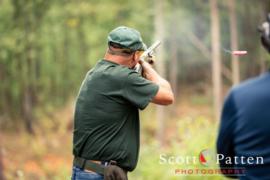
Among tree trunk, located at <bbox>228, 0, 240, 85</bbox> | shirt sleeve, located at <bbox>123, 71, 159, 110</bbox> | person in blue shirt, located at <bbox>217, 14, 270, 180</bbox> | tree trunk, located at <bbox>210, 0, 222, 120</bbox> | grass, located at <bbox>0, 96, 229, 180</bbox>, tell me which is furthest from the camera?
tree trunk, located at <bbox>228, 0, 240, 85</bbox>

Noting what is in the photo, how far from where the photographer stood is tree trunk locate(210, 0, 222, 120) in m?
13.7

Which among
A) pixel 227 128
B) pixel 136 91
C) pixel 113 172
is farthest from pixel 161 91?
pixel 227 128

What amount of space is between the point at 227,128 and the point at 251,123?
11cm

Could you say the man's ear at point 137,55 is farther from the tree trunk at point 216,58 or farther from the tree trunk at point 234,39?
the tree trunk at point 234,39

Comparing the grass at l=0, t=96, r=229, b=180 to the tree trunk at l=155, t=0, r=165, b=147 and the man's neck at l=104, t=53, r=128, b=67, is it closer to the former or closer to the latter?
the tree trunk at l=155, t=0, r=165, b=147

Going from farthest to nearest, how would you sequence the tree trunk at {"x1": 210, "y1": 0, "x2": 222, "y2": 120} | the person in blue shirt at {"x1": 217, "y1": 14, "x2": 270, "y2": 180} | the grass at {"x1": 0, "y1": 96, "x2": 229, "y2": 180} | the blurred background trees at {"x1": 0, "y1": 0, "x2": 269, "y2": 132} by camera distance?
1. the tree trunk at {"x1": 210, "y1": 0, "x2": 222, "y2": 120}
2. the blurred background trees at {"x1": 0, "y1": 0, "x2": 269, "y2": 132}
3. the grass at {"x1": 0, "y1": 96, "x2": 229, "y2": 180}
4. the person in blue shirt at {"x1": 217, "y1": 14, "x2": 270, "y2": 180}

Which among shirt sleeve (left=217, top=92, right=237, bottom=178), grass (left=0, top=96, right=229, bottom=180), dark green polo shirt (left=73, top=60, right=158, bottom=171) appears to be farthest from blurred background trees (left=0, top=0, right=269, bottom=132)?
shirt sleeve (left=217, top=92, right=237, bottom=178)

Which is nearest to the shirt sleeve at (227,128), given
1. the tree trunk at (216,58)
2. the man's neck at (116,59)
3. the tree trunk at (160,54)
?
the man's neck at (116,59)

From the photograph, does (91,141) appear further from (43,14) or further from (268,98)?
(43,14)

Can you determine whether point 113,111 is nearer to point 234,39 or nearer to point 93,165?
point 93,165

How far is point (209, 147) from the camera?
6375 mm

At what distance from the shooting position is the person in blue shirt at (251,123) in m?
1.86

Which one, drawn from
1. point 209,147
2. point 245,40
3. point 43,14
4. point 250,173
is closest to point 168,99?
Result: point 250,173

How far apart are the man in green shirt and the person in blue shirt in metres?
0.88
